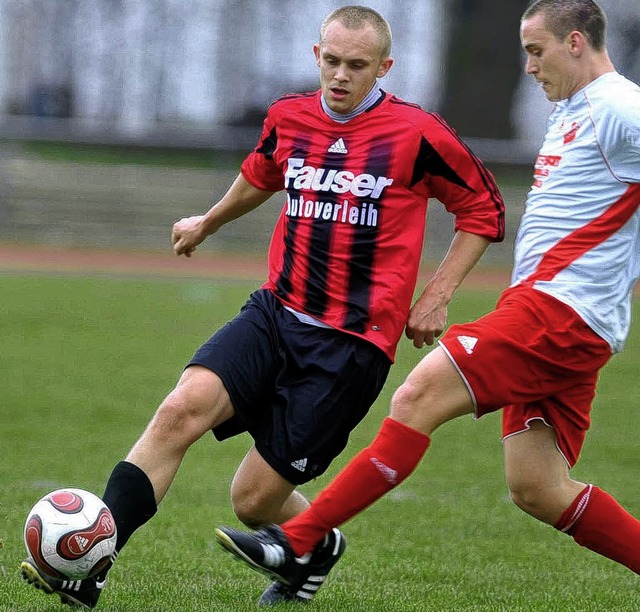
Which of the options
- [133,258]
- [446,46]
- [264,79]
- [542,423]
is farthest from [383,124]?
[446,46]

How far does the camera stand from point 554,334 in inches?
170

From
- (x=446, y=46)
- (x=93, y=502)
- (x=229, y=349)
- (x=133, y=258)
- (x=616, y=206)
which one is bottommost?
(x=133, y=258)

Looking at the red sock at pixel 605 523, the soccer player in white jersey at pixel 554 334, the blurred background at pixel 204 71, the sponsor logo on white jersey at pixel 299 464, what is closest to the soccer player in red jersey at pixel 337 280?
the sponsor logo on white jersey at pixel 299 464

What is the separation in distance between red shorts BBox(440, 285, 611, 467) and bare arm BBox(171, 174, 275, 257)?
3.94ft

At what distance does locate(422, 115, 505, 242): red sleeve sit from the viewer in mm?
4688

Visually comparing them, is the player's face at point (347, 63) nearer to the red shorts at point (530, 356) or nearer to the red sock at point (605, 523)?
the red shorts at point (530, 356)

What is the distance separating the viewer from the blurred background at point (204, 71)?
2491 cm

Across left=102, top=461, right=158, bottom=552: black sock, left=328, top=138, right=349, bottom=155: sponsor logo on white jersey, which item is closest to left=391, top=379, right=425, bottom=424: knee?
left=102, top=461, right=158, bottom=552: black sock

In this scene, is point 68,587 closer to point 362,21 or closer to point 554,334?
point 554,334

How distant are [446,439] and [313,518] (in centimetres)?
491

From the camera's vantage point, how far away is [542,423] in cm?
454

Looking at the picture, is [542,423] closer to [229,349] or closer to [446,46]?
[229,349]

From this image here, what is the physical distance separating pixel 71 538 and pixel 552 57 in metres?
2.40

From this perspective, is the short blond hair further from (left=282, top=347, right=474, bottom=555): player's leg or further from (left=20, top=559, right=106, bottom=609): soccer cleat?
(left=20, top=559, right=106, bottom=609): soccer cleat
